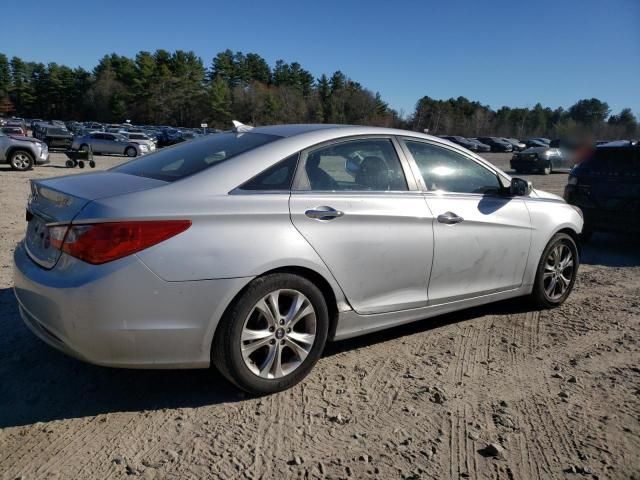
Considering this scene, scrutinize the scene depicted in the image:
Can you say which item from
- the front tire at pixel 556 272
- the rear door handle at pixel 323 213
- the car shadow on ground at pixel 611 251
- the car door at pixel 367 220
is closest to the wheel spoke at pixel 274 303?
the car door at pixel 367 220

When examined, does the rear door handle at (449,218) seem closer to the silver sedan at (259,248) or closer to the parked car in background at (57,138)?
the silver sedan at (259,248)

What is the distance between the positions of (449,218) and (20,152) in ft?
57.8

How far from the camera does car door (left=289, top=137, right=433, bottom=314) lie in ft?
10.4

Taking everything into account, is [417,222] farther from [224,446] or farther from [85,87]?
[85,87]

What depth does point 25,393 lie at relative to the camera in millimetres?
3016

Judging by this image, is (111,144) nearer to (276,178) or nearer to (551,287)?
(551,287)

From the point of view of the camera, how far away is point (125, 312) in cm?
261

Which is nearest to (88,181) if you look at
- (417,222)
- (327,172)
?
(327,172)

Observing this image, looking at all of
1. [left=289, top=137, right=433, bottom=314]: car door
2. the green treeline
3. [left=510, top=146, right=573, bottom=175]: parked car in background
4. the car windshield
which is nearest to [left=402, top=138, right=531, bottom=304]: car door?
[left=289, top=137, right=433, bottom=314]: car door

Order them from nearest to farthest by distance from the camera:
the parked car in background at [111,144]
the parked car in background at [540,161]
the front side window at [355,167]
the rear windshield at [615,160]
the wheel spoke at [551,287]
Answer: the front side window at [355,167] → the wheel spoke at [551,287] → the rear windshield at [615,160] → the parked car in background at [540,161] → the parked car in background at [111,144]

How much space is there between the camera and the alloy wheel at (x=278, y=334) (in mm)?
2953

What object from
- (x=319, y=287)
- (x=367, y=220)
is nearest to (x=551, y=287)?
(x=367, y=220)

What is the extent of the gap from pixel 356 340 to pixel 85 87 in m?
133

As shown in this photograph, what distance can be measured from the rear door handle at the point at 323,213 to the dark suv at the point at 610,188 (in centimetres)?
585
